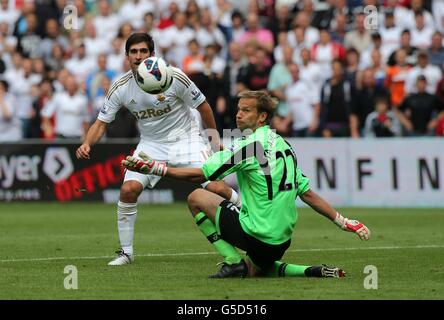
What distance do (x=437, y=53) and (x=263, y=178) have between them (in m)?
13.5

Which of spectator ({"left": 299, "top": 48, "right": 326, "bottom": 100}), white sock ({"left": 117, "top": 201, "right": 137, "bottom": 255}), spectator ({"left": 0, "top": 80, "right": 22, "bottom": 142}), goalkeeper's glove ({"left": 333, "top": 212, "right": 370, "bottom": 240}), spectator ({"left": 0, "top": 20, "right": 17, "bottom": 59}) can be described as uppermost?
spectator ({"left": 0, "top": 20, "right": 17, "bottom": 59})

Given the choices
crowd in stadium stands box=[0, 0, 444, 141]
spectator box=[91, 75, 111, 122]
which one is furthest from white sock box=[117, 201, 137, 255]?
spectator box=[91, 75, 111, 122]

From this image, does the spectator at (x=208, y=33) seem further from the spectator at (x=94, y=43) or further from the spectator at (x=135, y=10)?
the spectator at (x=94, y=43)

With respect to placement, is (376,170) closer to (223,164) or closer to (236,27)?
(236,27)

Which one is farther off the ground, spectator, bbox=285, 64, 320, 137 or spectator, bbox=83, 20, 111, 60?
spectator, bbox=83, 20, 111, 60

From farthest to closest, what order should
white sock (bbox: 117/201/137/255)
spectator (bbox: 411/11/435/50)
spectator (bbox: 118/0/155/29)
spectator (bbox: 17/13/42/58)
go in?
1. spectator (bbox: 17/13/42/58)
2. spectator (bbox: 118/0/155/29)
3. spectator (bbox: 411/11/435/50)
4. white sock (bbox: 117/201/137/255)

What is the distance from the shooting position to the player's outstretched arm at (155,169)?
32.4ft

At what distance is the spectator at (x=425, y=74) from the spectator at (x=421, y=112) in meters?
0.26

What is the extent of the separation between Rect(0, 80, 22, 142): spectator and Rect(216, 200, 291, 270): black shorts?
14051mm

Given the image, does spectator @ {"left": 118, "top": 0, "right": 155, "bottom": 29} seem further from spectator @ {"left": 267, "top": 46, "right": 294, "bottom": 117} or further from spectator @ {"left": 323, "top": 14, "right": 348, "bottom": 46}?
spectator @ {"left": 323, "top": 14, "right": 348, "bottom": 46}

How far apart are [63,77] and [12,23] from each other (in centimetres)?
353

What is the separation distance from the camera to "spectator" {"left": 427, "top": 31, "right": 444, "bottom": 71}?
2277cm

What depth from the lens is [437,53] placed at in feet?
75.2

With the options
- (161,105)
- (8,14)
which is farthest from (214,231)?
(8,14)
